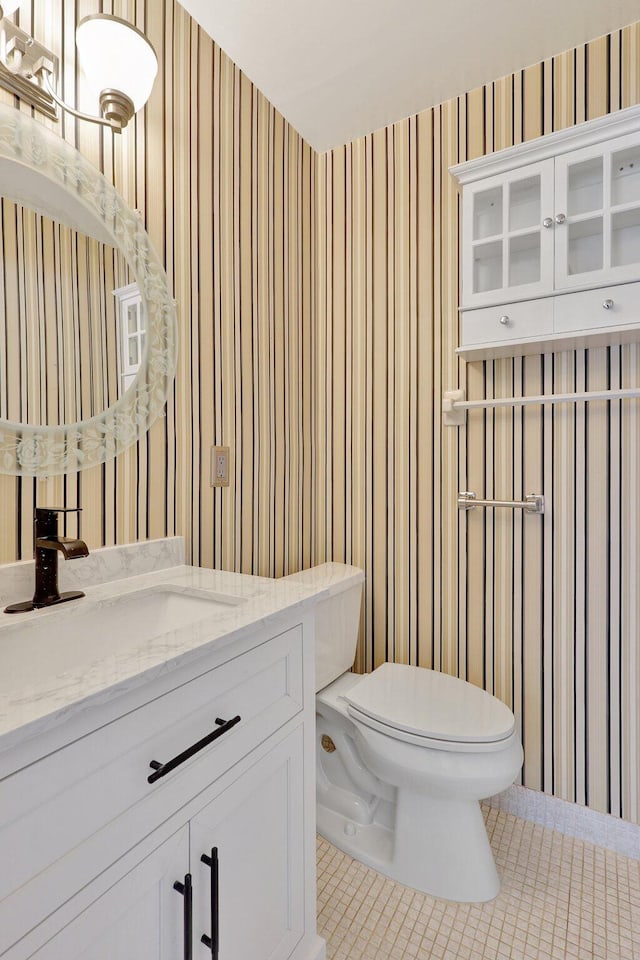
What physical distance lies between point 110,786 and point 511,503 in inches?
52.7

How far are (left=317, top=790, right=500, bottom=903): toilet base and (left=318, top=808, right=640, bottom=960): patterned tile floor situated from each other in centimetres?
3

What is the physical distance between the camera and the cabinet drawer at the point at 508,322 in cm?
145

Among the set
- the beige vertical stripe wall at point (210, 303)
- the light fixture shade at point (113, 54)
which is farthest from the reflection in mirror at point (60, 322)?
the light fixture shade at point (113, 54)

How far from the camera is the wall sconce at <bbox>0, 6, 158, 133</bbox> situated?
3.17 ft

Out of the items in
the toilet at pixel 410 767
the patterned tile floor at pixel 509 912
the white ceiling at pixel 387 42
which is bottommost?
the patterned tile floor at pixel 509 912

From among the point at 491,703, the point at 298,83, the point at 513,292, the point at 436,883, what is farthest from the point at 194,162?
the point at 436,883

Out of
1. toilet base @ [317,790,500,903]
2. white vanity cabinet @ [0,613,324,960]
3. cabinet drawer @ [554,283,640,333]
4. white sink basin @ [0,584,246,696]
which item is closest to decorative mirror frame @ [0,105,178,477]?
white sink basin @ [0,584,246,696]

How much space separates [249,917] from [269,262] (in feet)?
5.83

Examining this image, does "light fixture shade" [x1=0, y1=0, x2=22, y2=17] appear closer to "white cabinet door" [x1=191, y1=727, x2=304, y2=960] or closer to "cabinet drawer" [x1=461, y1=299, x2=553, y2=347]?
"cabinet drawer" [x1=461, y1=299, x2=553, y2=347]

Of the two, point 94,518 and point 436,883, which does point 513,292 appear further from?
point 436,883

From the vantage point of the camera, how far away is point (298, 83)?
65.8 inches

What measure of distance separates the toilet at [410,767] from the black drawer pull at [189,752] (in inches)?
19.9

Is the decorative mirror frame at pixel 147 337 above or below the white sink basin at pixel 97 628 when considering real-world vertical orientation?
above

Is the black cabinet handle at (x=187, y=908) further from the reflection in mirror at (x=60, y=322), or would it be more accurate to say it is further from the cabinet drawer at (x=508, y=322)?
the cabinet drawer at (x=508, y=322)
